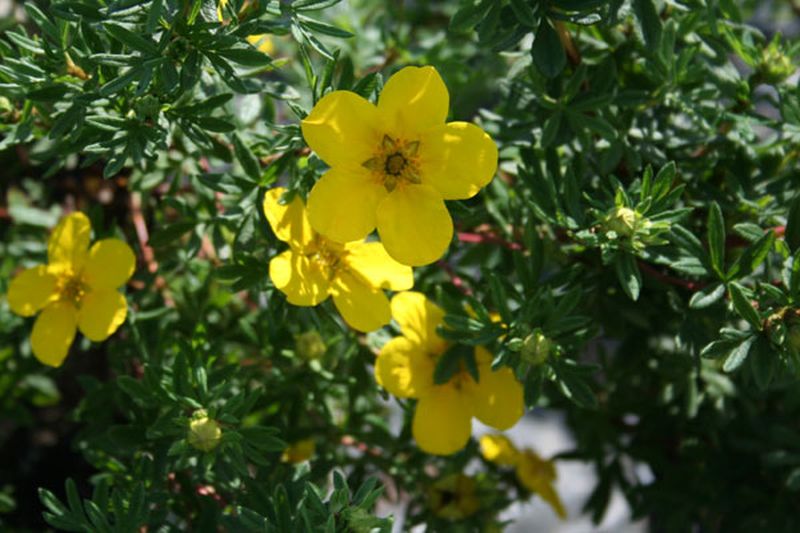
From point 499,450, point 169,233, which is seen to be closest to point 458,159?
point 169,233

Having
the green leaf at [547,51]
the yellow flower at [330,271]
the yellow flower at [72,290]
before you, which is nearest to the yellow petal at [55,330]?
the yellow flower at [72,290]

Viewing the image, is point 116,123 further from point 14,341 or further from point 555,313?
point 14,341

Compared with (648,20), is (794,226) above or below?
below

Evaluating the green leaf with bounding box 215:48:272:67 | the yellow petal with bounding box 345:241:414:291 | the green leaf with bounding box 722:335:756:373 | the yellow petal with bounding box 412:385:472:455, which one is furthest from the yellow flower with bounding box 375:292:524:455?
the green leaf with bounding box 215:48:272:67

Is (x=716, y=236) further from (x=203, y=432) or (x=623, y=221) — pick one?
(x=203, y=432)

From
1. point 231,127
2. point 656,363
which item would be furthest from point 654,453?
point 231,127

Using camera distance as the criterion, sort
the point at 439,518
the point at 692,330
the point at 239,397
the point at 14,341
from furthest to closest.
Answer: the point at 14,341, the point at 439,518, the point at 692,330, the point at 239,397
